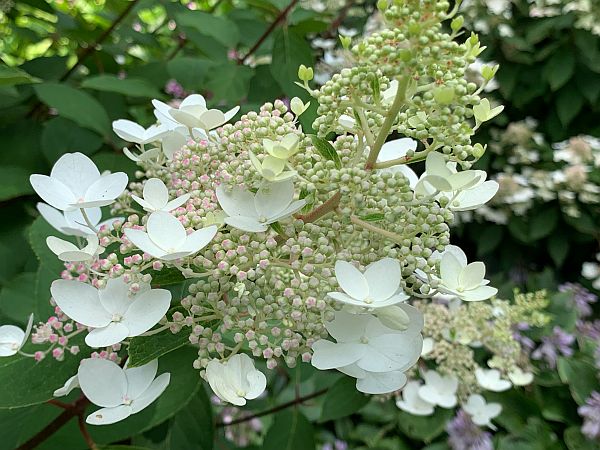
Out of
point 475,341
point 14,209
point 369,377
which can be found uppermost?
point 369,377

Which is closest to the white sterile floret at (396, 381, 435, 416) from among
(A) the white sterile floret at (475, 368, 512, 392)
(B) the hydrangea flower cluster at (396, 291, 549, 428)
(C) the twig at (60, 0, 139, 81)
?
(B) the hydrangea flower cluster at (396, 291, 549, 428)

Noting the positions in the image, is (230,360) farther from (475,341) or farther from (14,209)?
(14,209)

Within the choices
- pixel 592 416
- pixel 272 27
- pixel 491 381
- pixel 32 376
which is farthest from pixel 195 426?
pixel 592 416

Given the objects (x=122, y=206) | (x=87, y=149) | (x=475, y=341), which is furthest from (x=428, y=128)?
(x=87, y=149)

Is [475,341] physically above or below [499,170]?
above

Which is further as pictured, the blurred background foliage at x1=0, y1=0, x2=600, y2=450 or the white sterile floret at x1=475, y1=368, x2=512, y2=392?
the white sterile floret at x1=475, y1=368, x2=512, y2=392

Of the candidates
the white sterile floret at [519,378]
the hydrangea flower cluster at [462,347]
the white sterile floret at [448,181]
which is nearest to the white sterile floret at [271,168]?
the white sterile floret at [448,181]

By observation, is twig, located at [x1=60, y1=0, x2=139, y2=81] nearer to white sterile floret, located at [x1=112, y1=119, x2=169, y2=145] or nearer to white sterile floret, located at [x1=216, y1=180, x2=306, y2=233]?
white sterile floret, located at [x1=112, y1=119, x2=169, y2=145]

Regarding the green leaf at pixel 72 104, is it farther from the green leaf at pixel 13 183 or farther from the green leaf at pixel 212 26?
the green leaf at pixel 212 26
